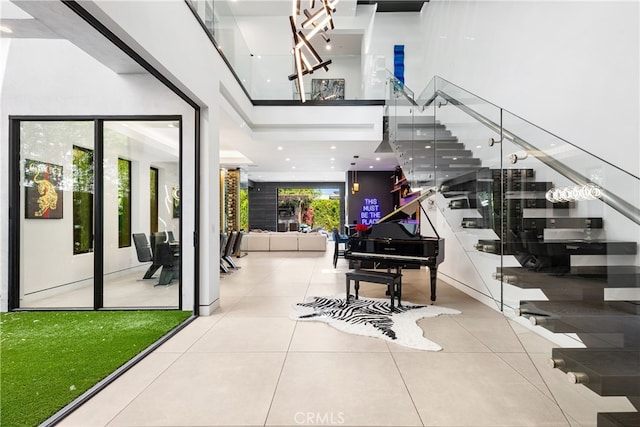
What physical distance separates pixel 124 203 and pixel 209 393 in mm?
3561

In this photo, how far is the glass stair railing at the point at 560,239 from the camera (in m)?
1.87

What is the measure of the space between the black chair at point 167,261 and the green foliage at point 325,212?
14263 millimetres

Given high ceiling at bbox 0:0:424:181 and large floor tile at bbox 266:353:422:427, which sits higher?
high ceiling at bbox 0:0:424:181

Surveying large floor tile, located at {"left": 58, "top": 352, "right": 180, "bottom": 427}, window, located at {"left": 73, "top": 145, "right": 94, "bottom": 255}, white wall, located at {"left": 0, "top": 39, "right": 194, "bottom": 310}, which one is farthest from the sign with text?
large floor tile, located at {"left": 58, "top": 352, "right": 180, "bottom": 427}

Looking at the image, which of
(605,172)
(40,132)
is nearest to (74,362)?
(40,132)

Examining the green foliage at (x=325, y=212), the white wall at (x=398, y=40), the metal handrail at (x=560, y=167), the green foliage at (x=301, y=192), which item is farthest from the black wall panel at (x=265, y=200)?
the metal handrail at (x=560, y=167)

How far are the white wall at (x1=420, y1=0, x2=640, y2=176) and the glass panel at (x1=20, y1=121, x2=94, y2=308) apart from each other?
5880mm

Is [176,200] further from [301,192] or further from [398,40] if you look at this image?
[301,192]

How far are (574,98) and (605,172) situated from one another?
1.75m

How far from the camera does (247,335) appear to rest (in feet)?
11.9

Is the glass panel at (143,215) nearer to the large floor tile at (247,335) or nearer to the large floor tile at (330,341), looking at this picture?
the large floor tile at (247,335)

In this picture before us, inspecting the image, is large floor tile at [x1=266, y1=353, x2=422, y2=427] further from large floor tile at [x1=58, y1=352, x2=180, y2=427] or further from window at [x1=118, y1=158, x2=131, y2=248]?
window at [x1=118, y1=158, x2=131, y2=248]

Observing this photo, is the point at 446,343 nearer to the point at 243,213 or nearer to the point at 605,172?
the point at 605,172

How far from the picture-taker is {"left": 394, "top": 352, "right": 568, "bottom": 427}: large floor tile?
6.98ft
